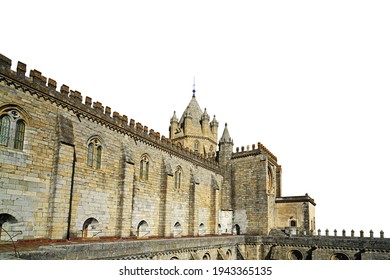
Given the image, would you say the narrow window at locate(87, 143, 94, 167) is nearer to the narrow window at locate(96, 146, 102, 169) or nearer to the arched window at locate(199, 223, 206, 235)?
the narrow window at locate(96, 146, 102, 169)

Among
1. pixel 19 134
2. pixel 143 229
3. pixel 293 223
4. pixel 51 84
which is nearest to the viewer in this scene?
pixel 19 134

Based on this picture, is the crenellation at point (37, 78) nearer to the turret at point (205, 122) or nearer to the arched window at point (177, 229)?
the arched window at point (177, 229)

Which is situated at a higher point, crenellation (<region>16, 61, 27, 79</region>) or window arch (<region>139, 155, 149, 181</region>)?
crenellation (<region>16, 61, 27, 79</region>)

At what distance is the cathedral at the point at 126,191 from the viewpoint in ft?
45.5

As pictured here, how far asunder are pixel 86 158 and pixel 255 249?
1793 centimetres

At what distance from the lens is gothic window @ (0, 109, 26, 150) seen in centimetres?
1363

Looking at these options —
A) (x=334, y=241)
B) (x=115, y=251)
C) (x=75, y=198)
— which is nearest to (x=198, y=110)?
(x=334, y=241)

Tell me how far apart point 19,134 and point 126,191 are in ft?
25.0

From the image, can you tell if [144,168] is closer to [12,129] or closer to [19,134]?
[19,134]

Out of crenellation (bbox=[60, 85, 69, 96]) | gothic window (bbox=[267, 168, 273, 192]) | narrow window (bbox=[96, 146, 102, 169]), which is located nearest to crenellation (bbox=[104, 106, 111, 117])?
narrow window (bbox=[96, 146, 102, 169])

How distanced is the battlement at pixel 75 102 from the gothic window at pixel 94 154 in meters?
1.43

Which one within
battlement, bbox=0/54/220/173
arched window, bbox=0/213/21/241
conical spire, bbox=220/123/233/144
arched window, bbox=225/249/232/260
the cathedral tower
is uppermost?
the cathedral tower

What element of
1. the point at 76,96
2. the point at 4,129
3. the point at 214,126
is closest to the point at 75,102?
the point at 76,96

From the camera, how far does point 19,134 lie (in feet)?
46.9
